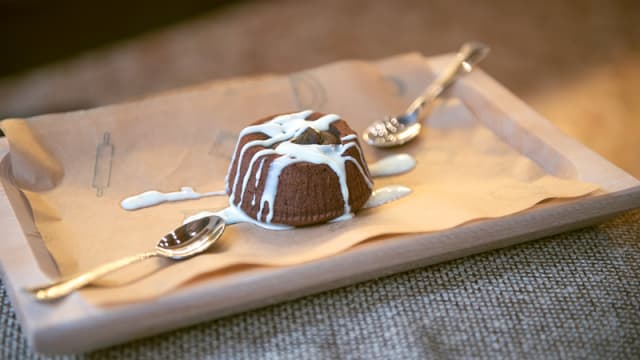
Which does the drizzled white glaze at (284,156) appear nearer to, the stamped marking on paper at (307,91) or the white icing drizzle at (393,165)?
the white icing drizzle at (393,165)

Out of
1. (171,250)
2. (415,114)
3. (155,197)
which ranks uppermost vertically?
(415,114)

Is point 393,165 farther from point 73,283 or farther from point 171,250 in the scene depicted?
point 73,283

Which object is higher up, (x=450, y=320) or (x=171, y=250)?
(x=171, y=250)

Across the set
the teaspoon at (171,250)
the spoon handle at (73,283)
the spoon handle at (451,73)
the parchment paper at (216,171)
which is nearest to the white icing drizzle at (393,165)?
the parchment paper at (216,171)

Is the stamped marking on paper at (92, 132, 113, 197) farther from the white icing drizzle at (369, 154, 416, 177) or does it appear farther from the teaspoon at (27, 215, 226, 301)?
the white icing drizzle at (369, 154, 416, 177)

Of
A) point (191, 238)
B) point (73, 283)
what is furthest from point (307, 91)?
point (73, 283)

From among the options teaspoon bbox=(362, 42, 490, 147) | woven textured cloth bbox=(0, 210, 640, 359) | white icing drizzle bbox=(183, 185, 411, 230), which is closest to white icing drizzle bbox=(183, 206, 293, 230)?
white icing drizzle bbox=(183, 185, 411, 230)

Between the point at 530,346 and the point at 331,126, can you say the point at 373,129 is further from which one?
the point at 530,346
